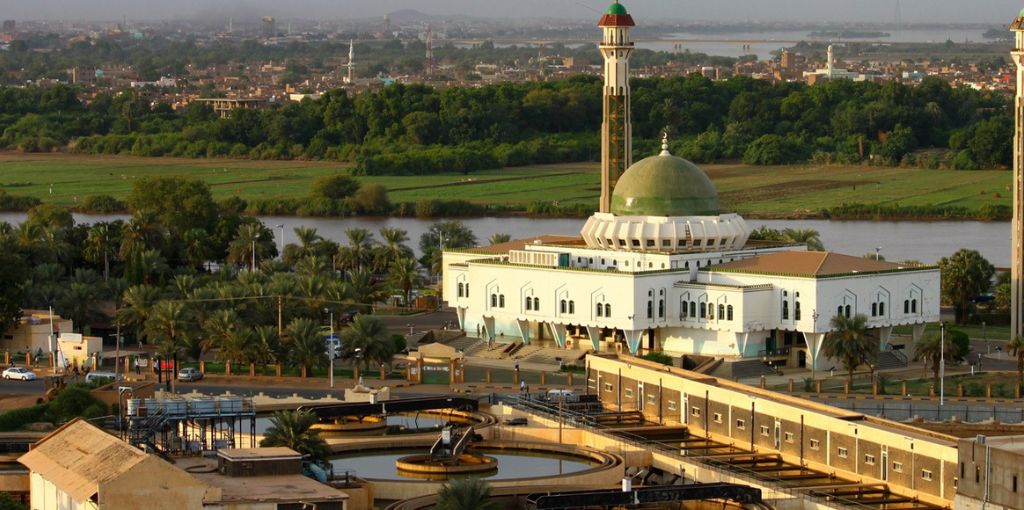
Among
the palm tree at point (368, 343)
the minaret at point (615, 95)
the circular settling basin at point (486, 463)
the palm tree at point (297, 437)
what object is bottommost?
the circular settling basin at point (486, 463)

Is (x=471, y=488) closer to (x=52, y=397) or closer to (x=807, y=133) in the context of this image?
(x=52, y=397)

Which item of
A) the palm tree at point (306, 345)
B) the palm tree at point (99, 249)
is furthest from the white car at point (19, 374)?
the palm tree at point (99, 249)

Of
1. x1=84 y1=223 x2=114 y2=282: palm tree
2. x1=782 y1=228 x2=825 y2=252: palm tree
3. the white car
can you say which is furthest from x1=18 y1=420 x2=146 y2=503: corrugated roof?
x1=782 y1=228 x2=825 y2=252: palm tree

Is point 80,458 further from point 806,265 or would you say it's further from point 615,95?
point 615,95

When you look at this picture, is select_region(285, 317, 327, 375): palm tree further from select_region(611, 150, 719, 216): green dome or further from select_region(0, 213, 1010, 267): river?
select_region(0, 213, 1010, 267): river

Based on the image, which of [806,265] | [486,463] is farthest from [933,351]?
[486,463]

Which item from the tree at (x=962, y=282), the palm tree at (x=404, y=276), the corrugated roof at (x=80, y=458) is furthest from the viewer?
the palm tree at (x=404, y=276)

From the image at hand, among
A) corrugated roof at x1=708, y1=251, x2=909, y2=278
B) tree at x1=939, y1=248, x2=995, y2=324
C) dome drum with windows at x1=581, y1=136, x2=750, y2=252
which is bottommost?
tree at x1=939, y1=248, x2=995, y2=324

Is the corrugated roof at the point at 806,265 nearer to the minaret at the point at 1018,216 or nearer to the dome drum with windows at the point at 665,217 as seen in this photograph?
the dome drum with windows at the point at 665,217
